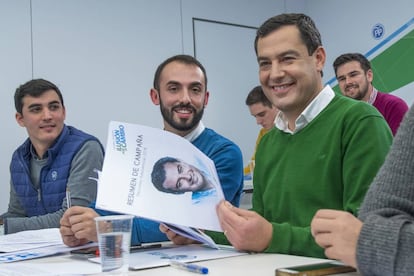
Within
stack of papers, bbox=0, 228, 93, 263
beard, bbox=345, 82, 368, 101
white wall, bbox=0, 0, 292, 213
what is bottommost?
stack of papers, bbox=0, 228, 93, 263

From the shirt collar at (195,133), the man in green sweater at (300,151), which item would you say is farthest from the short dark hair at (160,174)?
the shirt collar at (195,133)

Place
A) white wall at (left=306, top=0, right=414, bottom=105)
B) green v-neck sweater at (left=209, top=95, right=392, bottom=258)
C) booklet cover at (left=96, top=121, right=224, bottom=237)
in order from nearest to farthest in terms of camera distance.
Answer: booklet cover at (left=96, top=121, right=224, bottom=237)
green v-neck sweater at (left=209, top=95, right=392, bottom=258)
white wall at (left=306, top=0, right=414, bottom=105)

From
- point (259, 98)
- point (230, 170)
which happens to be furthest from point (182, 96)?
point (259, 98)

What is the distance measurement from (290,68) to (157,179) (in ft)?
1.79

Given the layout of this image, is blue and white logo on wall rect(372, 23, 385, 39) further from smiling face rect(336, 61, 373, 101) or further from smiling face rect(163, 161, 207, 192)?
smiling face rect(163, 161, 207, 192)

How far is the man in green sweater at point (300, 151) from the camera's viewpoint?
1.10m

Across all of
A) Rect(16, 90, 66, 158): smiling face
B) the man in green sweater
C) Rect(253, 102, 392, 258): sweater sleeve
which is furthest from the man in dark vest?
Rect(253, 102, 392, 258): sweater sleeve

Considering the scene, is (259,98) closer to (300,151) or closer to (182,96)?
(182,96)

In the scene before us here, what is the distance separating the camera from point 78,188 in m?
2.03

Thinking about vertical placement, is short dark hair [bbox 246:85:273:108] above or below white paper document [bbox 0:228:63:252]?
above

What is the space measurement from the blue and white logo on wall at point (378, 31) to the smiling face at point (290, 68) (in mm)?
3269

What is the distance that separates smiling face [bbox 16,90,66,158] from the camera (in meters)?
2.33

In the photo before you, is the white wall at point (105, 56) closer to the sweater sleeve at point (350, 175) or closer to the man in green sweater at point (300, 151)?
the man in green sweater at point (300, 151)

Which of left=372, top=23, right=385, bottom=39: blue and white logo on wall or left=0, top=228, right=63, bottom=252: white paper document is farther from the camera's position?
left=372, top=23, right=385, bottom=39: blue and white logo on wall
